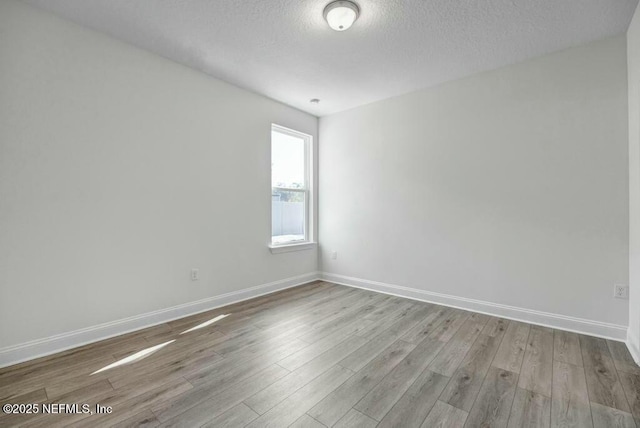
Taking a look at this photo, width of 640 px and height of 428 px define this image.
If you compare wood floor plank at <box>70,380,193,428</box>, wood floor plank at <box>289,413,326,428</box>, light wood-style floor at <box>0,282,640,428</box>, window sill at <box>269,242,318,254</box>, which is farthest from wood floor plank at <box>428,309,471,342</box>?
window sill at <box>269,242,318,254</box>

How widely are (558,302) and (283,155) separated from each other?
11.8 feet

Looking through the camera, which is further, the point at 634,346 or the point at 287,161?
the point at 287,161

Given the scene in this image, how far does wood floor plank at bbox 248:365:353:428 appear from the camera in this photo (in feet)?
5.03

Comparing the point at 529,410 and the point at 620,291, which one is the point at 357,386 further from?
the point at 620,291

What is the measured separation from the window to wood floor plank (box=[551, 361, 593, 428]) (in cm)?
312

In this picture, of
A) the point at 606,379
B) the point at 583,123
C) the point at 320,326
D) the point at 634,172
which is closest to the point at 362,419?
the point at 320,326

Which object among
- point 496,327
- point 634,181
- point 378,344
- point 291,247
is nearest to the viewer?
point 634,181

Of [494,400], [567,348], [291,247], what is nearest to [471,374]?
[494,400]

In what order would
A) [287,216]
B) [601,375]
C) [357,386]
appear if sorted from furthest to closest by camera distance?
1. [287,216]
2. [601,375]
3. [357,386]

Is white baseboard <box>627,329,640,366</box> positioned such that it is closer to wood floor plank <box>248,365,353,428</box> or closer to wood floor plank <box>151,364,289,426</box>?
wood floor plank <box>248,365,353,428</box>

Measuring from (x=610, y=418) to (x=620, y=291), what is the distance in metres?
1.43

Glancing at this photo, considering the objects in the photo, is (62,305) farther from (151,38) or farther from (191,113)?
(151,38)

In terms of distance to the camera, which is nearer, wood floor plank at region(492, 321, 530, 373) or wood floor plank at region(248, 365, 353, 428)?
wood floor plank at region(248, 365, 353, 428)

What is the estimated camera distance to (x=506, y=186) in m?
3.02
